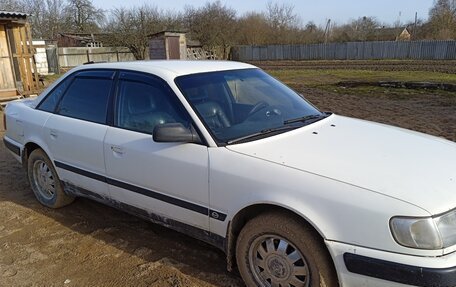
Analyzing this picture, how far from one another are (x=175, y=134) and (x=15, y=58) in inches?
433

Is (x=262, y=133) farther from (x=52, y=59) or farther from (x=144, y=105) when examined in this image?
(x=52, y=59)

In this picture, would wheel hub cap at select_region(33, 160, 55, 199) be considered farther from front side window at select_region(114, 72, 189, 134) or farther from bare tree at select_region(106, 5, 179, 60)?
bare tree at select_region(106, 5, 179, 60)

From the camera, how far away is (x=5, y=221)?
13.7 ft

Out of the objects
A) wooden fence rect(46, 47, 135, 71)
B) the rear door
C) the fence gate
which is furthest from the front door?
wooden fence rect(46, 47, 135, 71)

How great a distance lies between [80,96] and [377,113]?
7725 millimetres

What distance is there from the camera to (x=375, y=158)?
260cm

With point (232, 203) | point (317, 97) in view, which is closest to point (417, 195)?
point (232, 203)

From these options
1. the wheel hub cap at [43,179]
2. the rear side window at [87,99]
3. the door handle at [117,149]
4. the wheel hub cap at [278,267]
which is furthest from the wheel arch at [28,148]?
the wheel hub cap at [278,267]

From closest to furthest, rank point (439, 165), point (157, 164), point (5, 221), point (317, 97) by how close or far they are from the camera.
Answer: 1. point (439, 165)
2. point (157, 164)
3. point (5, 221)
4. point (317, 97)

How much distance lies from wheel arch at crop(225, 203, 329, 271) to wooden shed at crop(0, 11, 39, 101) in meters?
10.8

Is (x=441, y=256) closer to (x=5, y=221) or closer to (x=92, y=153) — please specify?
(x=92, y=153)

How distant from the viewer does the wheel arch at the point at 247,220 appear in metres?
2.40

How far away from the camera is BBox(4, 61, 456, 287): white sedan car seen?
217cm

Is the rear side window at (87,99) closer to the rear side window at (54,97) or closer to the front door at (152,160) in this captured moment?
the rear side window at (54,97)
